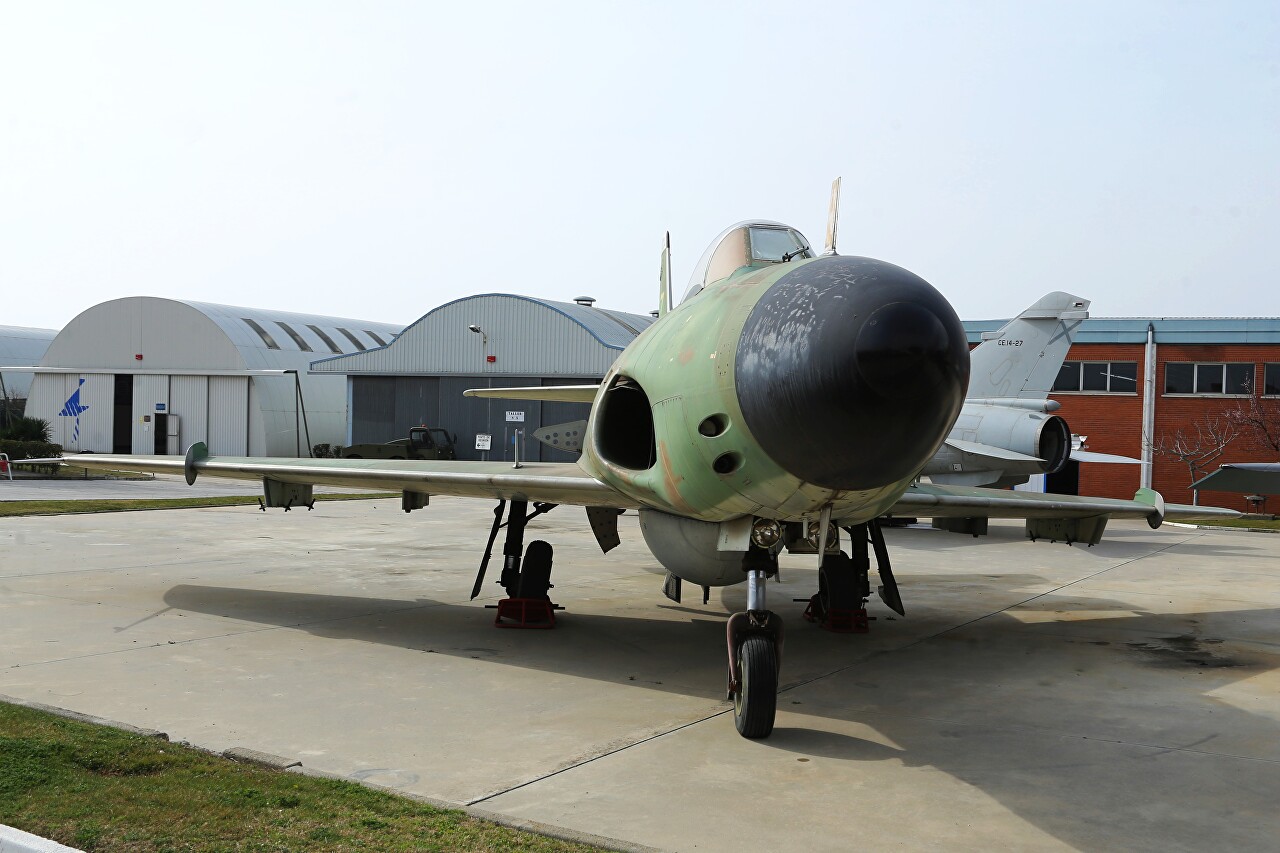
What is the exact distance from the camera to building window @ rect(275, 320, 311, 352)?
148 feet

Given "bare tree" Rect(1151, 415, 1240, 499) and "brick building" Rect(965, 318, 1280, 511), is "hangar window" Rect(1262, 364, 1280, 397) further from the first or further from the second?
"bare tree" Rect(1151, 415, 1240, 499)

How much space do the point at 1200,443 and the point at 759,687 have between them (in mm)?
29943

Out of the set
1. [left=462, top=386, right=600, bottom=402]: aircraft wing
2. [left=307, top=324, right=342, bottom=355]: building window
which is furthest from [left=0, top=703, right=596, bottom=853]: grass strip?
[left=307, top=324, right=342, bottom=355]: building window

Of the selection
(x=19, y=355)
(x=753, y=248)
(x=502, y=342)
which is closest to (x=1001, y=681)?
(x=753, y=248)

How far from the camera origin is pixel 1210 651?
31.0 ft

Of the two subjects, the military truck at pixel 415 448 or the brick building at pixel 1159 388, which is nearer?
the brick building at pixel 1159 388

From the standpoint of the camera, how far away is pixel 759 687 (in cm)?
623

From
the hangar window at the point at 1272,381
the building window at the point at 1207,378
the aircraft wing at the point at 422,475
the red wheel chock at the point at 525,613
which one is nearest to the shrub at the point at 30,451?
the aircraft wing at the point at 422,475

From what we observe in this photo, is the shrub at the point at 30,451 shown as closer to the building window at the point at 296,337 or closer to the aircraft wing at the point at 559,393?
the building window at the point at 296,337

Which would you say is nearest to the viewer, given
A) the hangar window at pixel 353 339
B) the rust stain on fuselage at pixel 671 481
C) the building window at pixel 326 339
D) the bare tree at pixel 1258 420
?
the rust stain on fuselage at pixel 671 481

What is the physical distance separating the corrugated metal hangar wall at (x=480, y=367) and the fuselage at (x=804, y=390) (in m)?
27.6

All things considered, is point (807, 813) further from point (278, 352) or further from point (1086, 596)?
point (278, 352)

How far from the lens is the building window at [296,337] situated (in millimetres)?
45156

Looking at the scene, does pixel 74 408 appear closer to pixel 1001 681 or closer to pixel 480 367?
pixel 480 367
